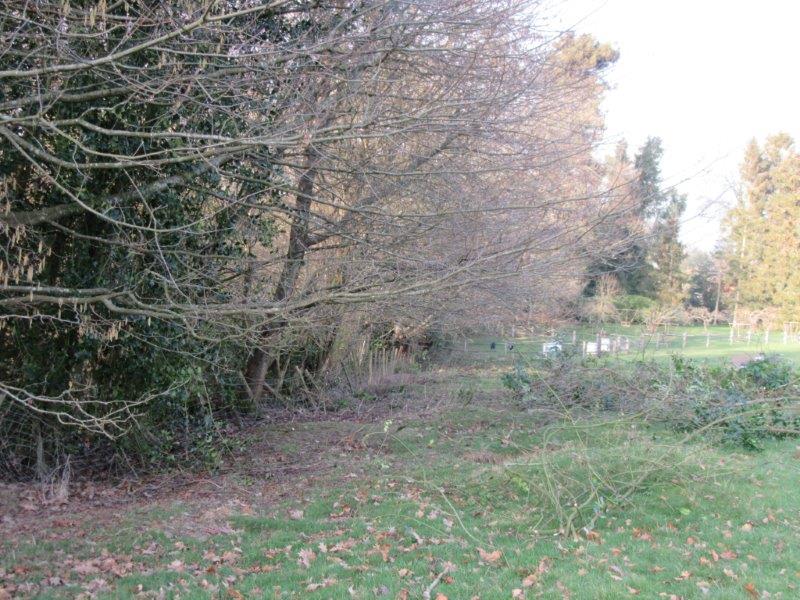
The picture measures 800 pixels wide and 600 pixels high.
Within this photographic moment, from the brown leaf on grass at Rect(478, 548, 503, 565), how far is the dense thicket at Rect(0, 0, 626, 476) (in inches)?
104

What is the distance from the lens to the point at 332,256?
11852 millimetres

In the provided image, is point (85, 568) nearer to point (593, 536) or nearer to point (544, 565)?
point (544, 565)

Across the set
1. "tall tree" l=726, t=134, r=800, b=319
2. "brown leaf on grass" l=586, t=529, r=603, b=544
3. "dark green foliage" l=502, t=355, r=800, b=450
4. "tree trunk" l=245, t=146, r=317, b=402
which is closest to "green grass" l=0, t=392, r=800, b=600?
"brown leaf on grass" l=586, t=529, r=603, b=544

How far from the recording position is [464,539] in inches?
262

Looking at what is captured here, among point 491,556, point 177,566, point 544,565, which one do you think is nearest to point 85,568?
point 177,566

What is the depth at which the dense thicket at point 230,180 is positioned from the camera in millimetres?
6863

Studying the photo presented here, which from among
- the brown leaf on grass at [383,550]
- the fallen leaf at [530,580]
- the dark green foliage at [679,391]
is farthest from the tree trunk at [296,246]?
the fallen leaf at [530,580]

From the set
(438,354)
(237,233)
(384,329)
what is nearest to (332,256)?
(237,233)

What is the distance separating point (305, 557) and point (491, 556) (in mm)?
1655

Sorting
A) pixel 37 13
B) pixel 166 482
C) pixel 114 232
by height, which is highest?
pixel 37 13

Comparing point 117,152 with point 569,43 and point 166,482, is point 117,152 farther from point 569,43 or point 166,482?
point 569,43

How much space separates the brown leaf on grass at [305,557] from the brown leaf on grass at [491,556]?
151cm

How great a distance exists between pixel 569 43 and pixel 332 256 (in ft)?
16.4

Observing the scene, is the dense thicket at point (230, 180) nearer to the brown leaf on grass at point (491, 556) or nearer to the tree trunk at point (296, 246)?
the tree trunk at point (296, 246)
